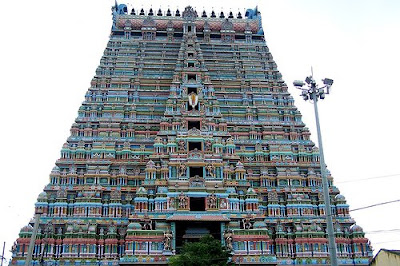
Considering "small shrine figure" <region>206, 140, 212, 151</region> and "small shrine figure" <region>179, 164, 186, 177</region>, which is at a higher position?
"small shrine figure" <region>206, 140, 212, 151</region>

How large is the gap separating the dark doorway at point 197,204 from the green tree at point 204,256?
8896mm

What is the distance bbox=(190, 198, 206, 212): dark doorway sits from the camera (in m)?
43.4

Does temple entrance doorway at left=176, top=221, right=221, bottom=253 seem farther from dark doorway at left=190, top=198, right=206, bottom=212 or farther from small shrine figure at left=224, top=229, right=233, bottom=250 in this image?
dark doorway at left=190, top=198, right=206, bottom=212

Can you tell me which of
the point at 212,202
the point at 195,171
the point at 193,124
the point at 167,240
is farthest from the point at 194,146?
the point at 167,240

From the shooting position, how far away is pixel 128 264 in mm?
39625

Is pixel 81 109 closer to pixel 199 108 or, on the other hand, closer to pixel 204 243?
pixel 199 108

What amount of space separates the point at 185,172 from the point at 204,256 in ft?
41.5

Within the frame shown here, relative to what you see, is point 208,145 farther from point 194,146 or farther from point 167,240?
point 167,240

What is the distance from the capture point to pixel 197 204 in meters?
44.0

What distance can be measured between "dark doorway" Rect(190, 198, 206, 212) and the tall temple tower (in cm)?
12

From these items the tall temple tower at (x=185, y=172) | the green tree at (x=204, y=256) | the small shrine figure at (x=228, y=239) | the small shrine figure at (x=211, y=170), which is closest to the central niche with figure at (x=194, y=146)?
the tall temple tower at (x=185, y=172)

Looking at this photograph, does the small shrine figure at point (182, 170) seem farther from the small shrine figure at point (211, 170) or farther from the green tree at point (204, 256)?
the green tree at point (204, 256)

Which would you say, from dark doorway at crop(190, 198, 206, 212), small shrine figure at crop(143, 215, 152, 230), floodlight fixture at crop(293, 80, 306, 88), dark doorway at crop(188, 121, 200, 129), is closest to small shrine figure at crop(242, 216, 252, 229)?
dark doorway at crop(190, 198, 206, 212)

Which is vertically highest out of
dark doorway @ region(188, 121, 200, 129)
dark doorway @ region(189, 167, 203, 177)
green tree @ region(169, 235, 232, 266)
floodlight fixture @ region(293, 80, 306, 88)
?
dark doorway @ region(188, 121, 200, 129)
